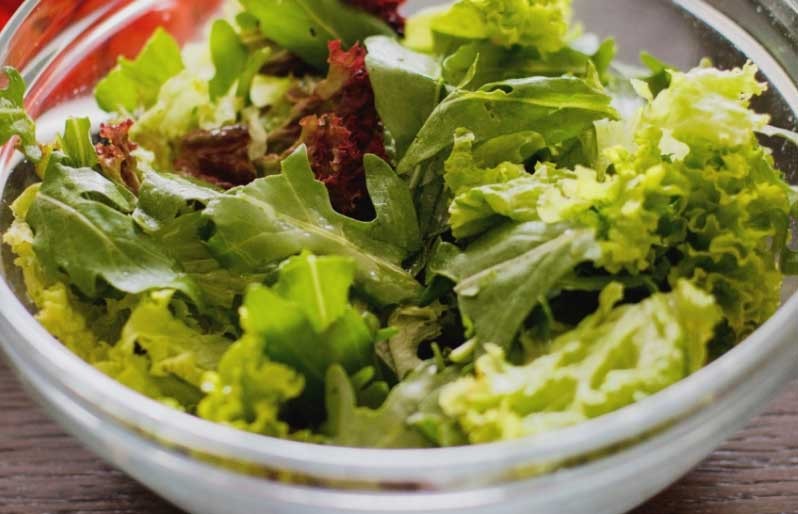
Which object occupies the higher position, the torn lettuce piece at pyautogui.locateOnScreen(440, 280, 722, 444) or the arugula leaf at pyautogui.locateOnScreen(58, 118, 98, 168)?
the torn lettuce piece at pyautogui.locateOnScreen(440, 280, 722, 444)

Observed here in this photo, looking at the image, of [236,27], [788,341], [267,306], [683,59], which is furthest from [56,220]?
[683,59]

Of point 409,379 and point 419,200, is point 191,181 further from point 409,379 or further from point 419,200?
point 409,379

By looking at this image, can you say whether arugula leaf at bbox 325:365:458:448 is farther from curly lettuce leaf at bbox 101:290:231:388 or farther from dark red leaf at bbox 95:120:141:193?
dark red leaf at bbox 95:120:141:193

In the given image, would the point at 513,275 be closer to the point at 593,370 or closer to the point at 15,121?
the point at 593,370

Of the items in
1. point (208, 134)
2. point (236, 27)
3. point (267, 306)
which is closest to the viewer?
point (267, 306)

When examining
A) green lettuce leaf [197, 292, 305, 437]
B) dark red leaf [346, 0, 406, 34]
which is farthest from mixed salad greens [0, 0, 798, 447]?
dark red leaf [346, 0, 406, 34]

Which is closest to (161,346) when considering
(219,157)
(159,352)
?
(159,352)
